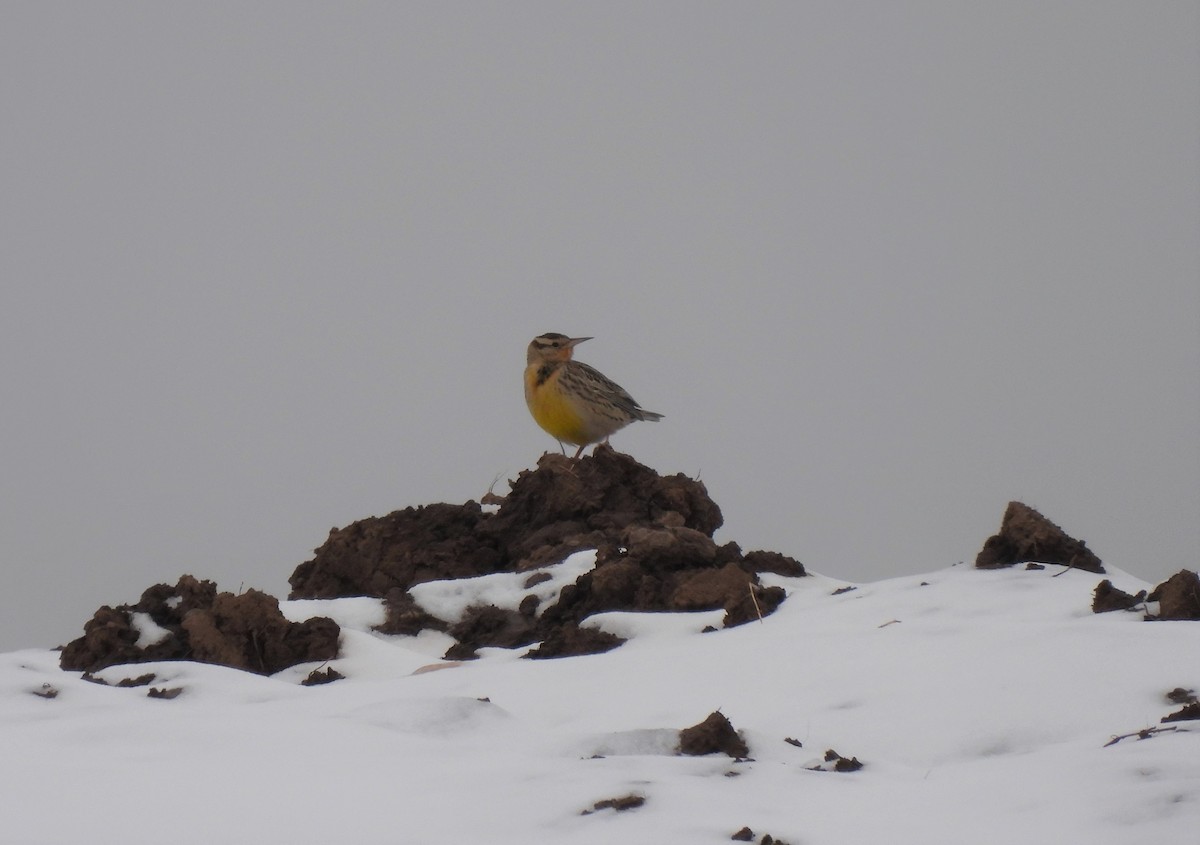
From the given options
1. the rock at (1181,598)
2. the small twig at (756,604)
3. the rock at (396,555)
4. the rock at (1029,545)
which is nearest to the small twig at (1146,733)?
the rock at (1181,598)

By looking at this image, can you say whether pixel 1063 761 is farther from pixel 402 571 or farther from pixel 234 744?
pixel 402 571

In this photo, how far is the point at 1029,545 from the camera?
684cm

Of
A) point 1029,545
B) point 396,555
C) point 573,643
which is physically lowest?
point 573,643

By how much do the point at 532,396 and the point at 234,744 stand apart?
8.77m

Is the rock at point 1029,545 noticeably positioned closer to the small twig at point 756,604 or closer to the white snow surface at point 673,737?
the white snow surface at point 673,737

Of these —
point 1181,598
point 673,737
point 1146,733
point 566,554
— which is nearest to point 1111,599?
point 1181,598

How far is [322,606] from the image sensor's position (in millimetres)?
7188

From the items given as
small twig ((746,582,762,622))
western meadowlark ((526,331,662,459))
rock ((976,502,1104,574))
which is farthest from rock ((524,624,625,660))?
western meadowlark ((526,331,662,459))

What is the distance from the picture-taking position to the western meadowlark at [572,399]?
12.8m

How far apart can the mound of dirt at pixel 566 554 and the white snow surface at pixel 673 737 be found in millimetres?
343

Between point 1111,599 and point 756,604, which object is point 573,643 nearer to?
point 756,604

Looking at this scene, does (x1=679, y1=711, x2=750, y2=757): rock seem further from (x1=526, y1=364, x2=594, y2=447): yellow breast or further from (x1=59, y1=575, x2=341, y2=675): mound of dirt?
(x1=526, y1=364, x2=594, y2=447): yellow breast

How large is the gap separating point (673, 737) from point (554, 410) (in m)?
8.39

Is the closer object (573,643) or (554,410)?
(573,643)
